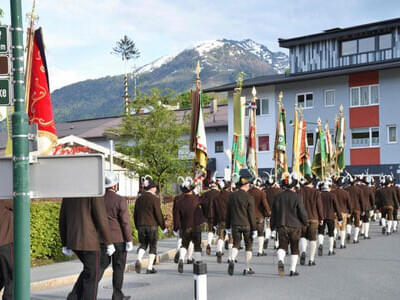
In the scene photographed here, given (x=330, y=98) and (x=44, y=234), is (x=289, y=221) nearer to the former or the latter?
(x=44, y=234)

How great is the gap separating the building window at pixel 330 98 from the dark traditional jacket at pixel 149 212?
1342 inches

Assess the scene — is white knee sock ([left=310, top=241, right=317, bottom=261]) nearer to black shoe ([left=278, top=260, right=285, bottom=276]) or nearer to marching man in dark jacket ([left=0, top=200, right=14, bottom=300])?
black shoe ([left=278, top=260, right=285, bottom=276])

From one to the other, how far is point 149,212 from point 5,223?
500 centimetres

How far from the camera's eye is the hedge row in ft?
49.4

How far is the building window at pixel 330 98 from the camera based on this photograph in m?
46.3

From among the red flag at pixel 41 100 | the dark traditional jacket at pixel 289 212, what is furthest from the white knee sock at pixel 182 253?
the red flag at pixel 41 100

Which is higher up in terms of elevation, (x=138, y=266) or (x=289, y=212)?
(x=289, y=212)

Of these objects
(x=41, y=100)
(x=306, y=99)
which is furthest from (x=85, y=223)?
(x=306, y=99)

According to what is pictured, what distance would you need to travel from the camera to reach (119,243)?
10367 millimetres

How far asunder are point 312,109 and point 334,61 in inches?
153

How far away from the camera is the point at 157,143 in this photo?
33.2 m

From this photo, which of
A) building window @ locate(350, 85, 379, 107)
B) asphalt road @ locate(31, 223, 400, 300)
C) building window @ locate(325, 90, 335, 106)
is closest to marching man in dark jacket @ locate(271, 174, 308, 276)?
asphalt road @ locate(31, 223, 400, 300)

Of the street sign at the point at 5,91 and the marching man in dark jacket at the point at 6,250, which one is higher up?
the street sign at the point at 5,91

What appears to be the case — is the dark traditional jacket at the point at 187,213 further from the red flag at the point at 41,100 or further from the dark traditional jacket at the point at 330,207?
the dark traditional jacket at the point at 330,207
